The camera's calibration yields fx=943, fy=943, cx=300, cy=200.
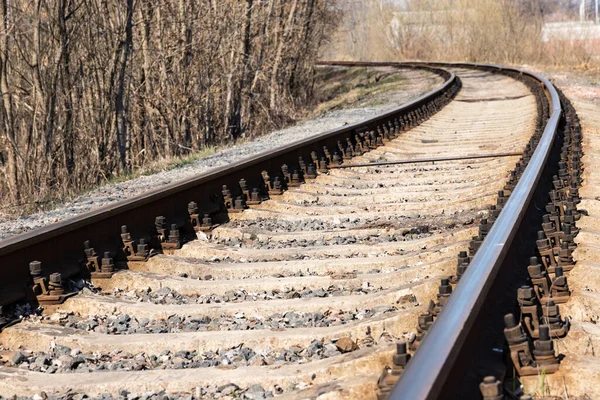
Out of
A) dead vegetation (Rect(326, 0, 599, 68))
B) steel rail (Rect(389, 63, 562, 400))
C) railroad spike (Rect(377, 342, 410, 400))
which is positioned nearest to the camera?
steel rail (Rect(389, 63, 562, 400))

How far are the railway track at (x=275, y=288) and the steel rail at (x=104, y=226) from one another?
0.01 meters

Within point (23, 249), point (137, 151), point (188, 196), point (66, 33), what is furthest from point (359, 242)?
point (137, 151)

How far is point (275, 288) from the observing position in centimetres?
441

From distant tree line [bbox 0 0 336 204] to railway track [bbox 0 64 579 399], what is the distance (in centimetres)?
369

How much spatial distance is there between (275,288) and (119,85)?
10297 millimetres

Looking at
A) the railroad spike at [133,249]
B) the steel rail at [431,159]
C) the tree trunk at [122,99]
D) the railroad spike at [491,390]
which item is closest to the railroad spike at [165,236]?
the railroad spike at [133,249]

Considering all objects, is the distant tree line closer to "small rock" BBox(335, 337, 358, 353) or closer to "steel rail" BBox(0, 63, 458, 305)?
"steel rail" BBox(0, 63, 458, 305)

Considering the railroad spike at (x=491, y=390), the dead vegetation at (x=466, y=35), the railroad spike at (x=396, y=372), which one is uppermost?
the railroad spike at (x=491, y=390)

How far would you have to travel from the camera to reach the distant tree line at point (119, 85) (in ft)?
39.5

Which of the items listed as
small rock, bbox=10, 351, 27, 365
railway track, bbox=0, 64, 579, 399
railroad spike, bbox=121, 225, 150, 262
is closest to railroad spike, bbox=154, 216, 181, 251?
railway track, bbox=0, 64, 579, 399

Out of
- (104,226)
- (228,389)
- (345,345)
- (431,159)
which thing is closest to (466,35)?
(431,159)

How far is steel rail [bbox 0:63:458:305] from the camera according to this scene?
14.3ft

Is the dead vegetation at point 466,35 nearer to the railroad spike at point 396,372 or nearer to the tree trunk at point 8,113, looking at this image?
the tree trunk at point 8,113

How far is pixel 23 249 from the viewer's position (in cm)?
444
